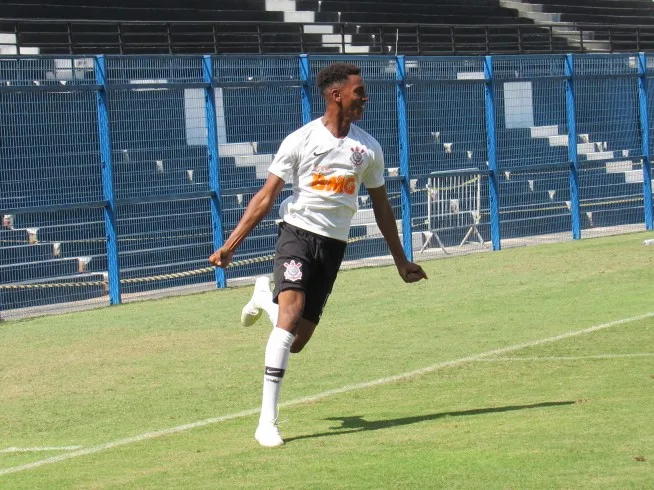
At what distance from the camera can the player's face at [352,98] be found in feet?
24.0

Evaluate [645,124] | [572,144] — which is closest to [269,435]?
[572,144]

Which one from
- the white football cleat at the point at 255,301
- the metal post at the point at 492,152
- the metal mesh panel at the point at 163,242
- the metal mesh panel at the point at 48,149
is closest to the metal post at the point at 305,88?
the metal mesh panel at the point at 163,242

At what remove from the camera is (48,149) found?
16.1 m

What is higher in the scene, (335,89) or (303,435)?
(335,89)

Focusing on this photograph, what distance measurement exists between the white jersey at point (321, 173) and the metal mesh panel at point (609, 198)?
1689 cm

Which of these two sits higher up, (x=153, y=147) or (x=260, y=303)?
(x=153, y=147)

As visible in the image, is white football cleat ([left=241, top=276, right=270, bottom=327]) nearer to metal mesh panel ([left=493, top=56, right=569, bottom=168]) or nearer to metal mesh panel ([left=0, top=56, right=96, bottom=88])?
metal mesh panel ([left=0, top=56, right=96, bottom=88])

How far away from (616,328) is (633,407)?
392cm

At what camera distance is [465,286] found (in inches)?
612

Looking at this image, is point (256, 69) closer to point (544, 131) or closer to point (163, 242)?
point (163, 242)

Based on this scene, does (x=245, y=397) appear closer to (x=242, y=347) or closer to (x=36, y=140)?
(x=242, y=347)

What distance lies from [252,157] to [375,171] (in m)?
11.5

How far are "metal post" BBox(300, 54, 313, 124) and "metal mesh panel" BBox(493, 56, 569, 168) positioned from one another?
14.7 feet

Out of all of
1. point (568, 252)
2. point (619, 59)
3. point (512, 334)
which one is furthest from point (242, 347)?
point (619, 59)
